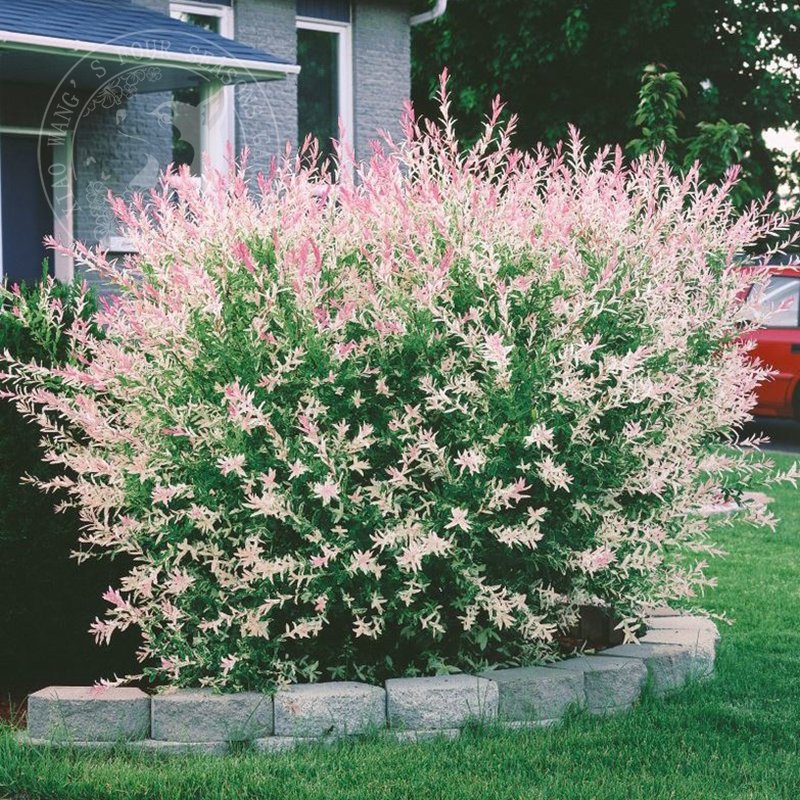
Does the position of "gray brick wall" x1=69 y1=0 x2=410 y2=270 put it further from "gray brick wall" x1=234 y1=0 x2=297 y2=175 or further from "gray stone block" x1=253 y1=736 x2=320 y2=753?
"gray stone block" x1=253 y1=736 x2=320 y2=753

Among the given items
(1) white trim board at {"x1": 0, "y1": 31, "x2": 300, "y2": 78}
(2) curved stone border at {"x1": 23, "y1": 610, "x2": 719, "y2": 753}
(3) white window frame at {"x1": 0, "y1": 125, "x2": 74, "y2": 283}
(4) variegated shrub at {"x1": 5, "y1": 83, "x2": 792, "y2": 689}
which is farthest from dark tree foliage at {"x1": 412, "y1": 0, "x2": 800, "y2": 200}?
(2) curved stone border at {"x1": 23, "y1": 610, "x2": 719, "y2": 753}

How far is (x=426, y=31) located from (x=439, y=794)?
24819 mm

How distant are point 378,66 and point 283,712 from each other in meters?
13.5

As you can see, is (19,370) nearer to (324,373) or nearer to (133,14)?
(324,373)

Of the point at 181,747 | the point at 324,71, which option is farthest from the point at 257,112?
the point at 181,747

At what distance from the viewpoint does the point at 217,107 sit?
1478 centimetres

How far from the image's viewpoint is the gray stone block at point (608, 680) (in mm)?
5246

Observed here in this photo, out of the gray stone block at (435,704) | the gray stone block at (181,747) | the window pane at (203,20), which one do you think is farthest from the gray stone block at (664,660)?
the window pane at (203,20)

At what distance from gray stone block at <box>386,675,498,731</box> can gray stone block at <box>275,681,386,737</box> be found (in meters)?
0.06

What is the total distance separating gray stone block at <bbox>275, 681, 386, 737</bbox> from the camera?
4879mm

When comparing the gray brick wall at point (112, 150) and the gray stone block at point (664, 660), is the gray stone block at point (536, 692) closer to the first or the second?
the gray stone block at point (664, 660)

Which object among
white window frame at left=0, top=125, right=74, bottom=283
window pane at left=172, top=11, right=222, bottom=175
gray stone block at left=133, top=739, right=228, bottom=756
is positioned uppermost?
window pane at left=172, top=11, right=222, bottom=175

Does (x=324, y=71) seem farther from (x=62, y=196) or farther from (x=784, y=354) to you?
(x=784, y=354)

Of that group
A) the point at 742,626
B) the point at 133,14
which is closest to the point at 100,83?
the point at 133,14
